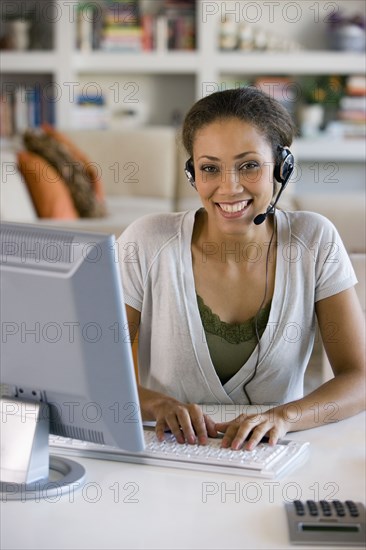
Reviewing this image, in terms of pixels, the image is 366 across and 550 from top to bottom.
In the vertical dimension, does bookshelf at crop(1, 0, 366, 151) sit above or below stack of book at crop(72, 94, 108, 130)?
above

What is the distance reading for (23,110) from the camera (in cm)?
588

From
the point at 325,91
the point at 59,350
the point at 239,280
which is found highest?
the point at 59,350

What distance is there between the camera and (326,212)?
369cm

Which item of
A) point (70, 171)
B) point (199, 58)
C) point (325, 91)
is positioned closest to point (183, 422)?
point (70, 171)

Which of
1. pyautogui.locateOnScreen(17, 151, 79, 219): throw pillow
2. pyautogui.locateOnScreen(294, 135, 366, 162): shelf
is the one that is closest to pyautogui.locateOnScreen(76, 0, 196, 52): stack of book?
pyautogui.locateOnScreen(294, 135, 366, 162): shelf

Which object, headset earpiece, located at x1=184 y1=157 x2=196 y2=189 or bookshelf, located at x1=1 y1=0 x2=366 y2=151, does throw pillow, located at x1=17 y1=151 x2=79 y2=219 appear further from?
headset earpiece, located at x1=184 y1=157 x2=196 y2=189

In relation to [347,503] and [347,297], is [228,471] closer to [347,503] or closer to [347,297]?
[347,503]

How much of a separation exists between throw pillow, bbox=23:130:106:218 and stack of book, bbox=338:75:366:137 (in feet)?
6.52

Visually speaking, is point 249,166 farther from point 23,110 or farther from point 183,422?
point 23,110

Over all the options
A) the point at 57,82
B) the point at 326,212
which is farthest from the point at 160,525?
the point at 57,82

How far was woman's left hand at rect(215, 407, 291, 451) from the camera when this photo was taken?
142 centimetres

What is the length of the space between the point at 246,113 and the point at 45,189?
2.65 m

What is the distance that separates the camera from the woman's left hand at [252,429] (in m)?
1.42

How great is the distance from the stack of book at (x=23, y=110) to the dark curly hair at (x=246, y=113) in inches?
166
